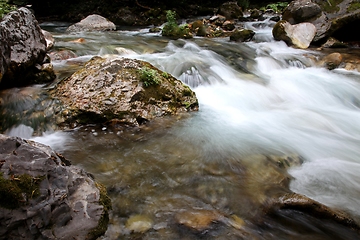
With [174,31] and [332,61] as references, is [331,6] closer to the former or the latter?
[332,61]

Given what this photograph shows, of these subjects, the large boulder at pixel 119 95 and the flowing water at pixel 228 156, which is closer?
the flowing water at pixel 228 156

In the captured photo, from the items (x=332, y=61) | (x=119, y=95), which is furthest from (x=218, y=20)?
(x=119, y=95)

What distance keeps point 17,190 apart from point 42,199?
183 millimetres

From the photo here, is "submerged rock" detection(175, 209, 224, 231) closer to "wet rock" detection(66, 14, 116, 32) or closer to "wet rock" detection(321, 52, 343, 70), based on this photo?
"wet rock" detection(321, 52, 343, 70)

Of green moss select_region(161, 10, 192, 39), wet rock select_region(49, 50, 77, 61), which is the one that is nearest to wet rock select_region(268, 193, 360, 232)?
wet rock select_region(49, 50, 77, 61)

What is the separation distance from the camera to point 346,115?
6.21m

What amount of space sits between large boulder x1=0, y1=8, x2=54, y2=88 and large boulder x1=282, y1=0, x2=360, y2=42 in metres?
10.2

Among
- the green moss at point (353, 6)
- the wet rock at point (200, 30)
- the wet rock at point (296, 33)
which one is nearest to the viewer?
the wet rock at point (296, 33)

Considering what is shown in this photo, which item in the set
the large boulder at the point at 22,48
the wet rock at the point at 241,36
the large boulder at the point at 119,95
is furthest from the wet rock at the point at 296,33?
the large boulder at the point at 22,48

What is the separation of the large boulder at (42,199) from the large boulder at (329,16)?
37.9ft

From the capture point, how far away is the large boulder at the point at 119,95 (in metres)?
4.71

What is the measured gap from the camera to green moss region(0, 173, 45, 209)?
6.21 ft

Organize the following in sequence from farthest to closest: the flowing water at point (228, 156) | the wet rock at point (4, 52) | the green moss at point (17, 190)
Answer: the wet rock at point (4, 52), the flowing water at point (228, 156), the green moss at point (17, 190)

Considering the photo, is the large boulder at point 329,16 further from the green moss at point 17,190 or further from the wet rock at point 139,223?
the green moss at point 17,190
